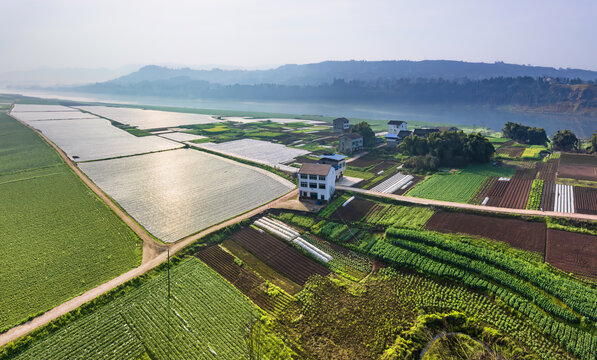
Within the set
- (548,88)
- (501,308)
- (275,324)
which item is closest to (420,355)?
(501,308)

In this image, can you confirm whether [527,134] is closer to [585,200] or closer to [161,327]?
[585,200]

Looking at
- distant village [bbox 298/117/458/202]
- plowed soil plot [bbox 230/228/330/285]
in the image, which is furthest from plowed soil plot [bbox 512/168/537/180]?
plowed soil plot [bbox 230/228/330/285]

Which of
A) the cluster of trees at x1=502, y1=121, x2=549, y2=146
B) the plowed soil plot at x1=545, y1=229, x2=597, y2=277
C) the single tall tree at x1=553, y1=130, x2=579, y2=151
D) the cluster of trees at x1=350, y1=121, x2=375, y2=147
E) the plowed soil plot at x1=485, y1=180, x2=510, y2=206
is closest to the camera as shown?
the plowed soil plot at x1=545, y1=229, x2=597, y2=277

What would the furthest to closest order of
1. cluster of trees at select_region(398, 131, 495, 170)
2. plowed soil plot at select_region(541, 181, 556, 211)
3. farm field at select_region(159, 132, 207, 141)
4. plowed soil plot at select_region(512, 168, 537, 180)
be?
farm field at select_region(159, 132, 207, 141)
cluster of trees at select_region(398, 131, 495, 170)
plowed soil plot at select_region(512, 168, 537, 180)
plowed soil plot at select_region(541, 181, 556, 211)

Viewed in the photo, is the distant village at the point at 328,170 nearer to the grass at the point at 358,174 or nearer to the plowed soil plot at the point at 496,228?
the grass at the point at 358,174

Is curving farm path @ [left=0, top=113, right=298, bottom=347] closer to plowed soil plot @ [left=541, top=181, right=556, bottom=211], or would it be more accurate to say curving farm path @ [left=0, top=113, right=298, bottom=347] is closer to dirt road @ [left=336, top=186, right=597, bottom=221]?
dirt road @ [left=336, top=186, right=597, bottom=221]
